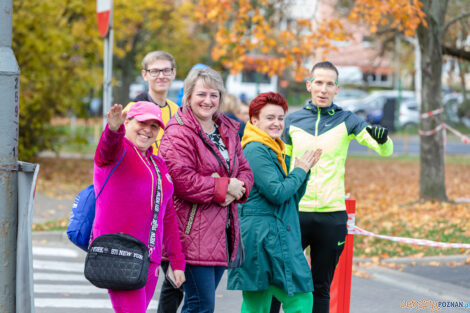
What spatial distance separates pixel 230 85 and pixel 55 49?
3276 cm

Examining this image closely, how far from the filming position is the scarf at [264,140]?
15.0ft

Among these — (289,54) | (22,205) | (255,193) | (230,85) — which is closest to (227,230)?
(255,193)

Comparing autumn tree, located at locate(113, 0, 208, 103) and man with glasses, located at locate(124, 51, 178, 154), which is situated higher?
autumn tree, located at locate(113, 0, 208, 103)

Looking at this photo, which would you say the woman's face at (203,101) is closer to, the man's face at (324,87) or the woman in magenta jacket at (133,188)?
the woman in magenta jacket at (133,188)

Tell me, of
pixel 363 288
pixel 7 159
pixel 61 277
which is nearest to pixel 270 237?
pixel 7 159

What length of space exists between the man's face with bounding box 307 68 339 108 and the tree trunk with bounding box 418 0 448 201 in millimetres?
7968

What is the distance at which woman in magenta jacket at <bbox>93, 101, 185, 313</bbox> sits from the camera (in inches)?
146

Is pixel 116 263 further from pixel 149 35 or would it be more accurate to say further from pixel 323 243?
pixel 149 35

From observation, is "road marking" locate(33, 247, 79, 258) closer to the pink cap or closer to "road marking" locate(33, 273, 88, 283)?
"road marking" locate(33, 273, 88, 283)

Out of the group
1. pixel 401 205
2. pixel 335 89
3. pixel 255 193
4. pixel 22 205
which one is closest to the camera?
pixel 22 205

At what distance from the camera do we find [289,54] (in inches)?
554

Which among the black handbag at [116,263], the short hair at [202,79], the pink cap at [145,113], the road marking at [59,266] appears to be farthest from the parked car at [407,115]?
the black handbag at [116,263]

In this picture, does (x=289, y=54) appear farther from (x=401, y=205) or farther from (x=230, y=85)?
(x=230, y=85)

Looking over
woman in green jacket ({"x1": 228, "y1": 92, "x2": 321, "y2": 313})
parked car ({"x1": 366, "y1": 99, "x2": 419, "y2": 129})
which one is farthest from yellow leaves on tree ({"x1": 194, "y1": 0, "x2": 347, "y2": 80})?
parked car ({"x1": 366, "y1": 99, "x2": 419, "y2": 129})
